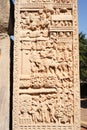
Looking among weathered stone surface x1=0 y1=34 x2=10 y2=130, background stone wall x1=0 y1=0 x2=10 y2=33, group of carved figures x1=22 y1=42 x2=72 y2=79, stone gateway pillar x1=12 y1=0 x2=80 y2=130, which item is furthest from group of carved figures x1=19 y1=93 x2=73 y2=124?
background stone wall x1=0 y1=0 x2=10 y2=33

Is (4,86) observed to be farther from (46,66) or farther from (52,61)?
(52,61)

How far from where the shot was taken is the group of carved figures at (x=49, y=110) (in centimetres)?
473

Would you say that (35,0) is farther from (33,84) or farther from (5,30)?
(33,84)

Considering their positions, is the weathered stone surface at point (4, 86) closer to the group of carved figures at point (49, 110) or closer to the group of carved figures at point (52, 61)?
the group of carved figures at point (49, 110)

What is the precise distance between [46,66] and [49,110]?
844mm

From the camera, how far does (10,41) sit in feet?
16.5

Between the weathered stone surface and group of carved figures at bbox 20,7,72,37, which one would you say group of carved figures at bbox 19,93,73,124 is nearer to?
the weathered stone surface

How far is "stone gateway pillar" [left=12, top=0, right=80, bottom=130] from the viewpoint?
473 centimetres

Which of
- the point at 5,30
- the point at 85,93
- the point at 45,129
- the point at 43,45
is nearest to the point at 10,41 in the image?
the point at 5,30

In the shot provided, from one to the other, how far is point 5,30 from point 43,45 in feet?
2.66

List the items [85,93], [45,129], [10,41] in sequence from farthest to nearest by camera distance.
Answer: [85,93]
[10,41]
[45,129]

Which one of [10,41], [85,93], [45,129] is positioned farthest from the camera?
[85,93]

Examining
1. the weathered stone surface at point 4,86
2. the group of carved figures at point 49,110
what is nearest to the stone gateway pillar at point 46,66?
the group of carved figures at point 49,110

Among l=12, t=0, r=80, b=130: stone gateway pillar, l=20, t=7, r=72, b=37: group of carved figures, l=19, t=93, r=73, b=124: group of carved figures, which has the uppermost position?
l=20, t=7, r=72, b=37: group of carved figures
